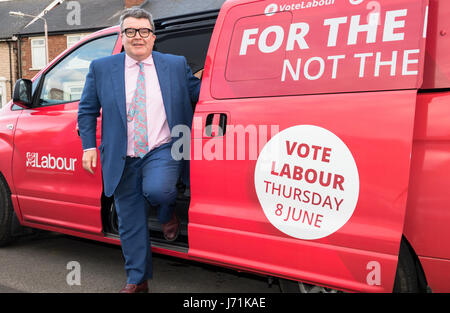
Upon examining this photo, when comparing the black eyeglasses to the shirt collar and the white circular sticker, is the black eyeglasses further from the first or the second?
the white circular sticker

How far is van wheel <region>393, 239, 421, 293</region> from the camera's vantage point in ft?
6.48

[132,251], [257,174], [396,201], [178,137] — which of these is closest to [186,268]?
[132,251]

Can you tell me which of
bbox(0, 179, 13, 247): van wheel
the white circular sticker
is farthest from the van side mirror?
the white circular sticker

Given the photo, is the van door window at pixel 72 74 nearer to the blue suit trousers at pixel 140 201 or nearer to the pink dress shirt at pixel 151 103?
the pink dress shirt at pixel 151 103

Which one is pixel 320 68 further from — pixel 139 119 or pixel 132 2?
pixel 132 2

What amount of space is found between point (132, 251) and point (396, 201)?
1.64 metres

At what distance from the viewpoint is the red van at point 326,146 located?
1.90m

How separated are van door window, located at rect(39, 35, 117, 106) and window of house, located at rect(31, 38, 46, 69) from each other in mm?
22890

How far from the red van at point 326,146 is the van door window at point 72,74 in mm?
1217

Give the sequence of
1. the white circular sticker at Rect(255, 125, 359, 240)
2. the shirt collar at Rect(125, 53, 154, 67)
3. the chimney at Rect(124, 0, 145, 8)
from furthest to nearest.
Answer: the chimney at Rect(124, 0, 145, 8) < the shirt collar at Rect(125, 53, 154, 67) < the white circular sticker at Rect(255, 125, 359, 240)

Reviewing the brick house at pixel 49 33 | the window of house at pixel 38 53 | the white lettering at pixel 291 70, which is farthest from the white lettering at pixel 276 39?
the window of house at pixel 38 53

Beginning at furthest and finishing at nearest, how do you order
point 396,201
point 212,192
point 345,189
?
point 212,192 → point 345,189 → point 396,201
